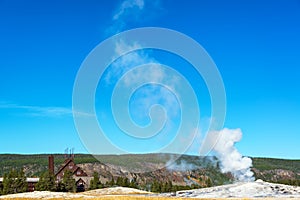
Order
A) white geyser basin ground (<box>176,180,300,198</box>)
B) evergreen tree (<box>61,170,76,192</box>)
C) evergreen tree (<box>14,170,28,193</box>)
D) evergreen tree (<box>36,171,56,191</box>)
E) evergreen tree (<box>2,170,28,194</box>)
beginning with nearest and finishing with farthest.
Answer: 1. white geyser basin ground (<box>176,180,300,198</box>)
2. evergreen tree (<box>2,170,28,194</box>)
3. evergreen tree (<box>14,170,28,193</box>)
4. evergreen tree (<box>36,171,56,191</box>)
5. evergreen tree (<box>61,170,76,192</box>)

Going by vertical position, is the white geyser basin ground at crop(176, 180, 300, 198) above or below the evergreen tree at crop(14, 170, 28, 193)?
below

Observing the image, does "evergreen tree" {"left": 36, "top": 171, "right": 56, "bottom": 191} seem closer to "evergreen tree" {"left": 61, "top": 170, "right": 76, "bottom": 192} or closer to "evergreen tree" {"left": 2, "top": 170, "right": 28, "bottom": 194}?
"evergreen tree" {"left": 2, "top": 170, "right": 28, "bottom": 194}

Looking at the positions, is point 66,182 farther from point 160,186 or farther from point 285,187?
point 285,187

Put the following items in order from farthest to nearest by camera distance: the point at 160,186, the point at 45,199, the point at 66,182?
the point at 160,186 → the point at 66,182 → the point at 45,199

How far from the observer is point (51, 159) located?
A: 454 feet

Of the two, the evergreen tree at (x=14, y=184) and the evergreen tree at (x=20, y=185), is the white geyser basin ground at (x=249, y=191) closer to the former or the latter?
the evergreen tree at (x=20, y=185)

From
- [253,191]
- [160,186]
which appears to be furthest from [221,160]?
[253,191]

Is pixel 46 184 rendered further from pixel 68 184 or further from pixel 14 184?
pixel 68 184

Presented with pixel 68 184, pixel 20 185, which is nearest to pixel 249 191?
pixel 68 184

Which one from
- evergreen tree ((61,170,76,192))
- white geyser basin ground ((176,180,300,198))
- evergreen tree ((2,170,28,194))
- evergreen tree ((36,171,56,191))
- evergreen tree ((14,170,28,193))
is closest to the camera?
white geyser basin ground ((176,180,300,198))

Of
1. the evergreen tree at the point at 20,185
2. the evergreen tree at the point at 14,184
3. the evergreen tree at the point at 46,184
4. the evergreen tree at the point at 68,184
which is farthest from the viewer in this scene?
the evergreen tree at the point at 68,184

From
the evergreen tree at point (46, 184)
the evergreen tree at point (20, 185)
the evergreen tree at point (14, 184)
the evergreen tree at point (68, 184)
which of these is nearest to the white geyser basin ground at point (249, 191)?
the evergreen tree at point (46, 184)

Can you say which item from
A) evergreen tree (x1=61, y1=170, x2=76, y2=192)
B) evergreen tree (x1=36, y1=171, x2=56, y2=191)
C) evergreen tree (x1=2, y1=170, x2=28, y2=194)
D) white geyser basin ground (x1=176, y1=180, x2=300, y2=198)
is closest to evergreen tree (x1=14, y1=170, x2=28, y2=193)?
evergreen tree (x1=2, y1=170, x2=28, y2=194)

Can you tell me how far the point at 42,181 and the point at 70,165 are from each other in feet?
162
